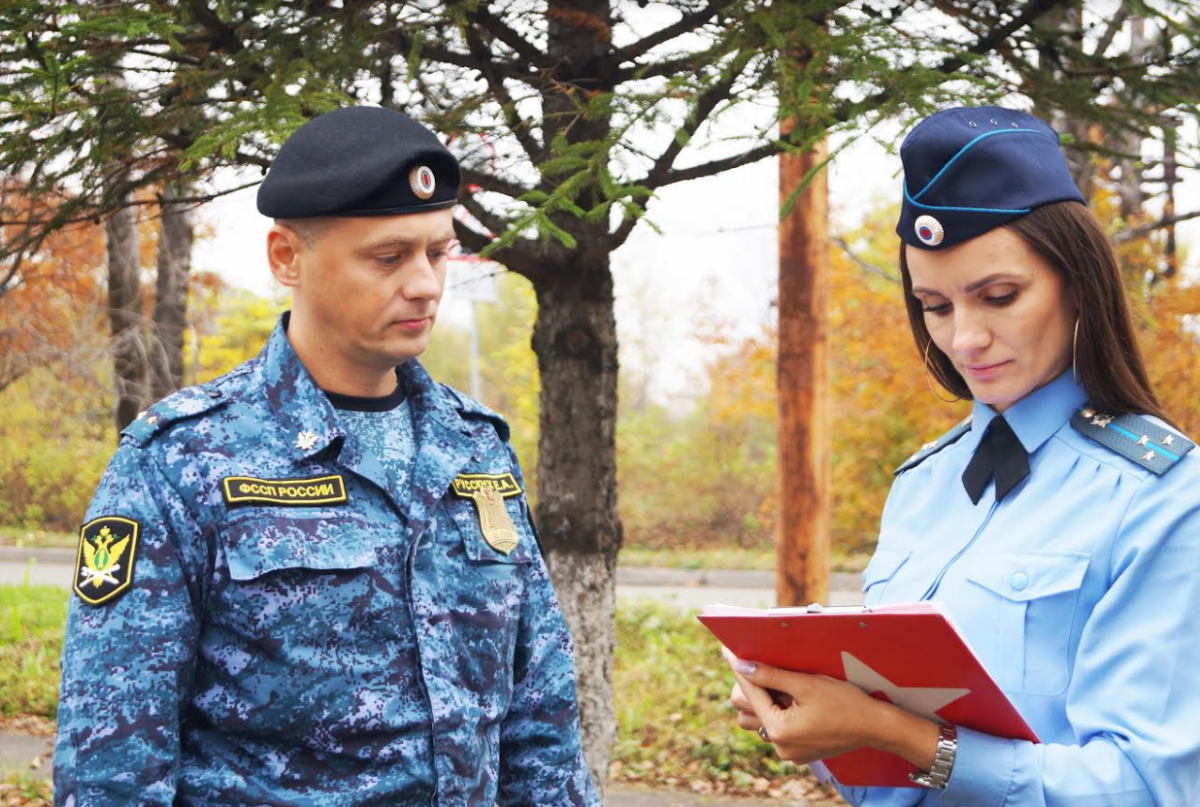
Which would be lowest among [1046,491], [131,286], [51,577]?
[51,577]

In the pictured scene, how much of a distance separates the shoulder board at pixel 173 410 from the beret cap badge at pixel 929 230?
3.96 feet

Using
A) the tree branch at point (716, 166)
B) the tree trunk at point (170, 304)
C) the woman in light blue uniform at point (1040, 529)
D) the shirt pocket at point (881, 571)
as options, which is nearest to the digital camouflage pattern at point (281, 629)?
the woman in light blue uniform at point (1040, 529)

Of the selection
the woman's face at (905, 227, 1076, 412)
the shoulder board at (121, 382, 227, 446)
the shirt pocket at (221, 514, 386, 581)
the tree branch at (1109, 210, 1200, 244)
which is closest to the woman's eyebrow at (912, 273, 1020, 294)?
the woman's face at (905, 227, 1076, 412)

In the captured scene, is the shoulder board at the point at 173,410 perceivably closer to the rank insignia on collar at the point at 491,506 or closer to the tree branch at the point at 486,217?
the rank insignia on collar at the point at 491,506

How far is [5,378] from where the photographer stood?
10258 millimetres

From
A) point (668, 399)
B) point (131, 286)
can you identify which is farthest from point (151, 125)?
point (668, 399)

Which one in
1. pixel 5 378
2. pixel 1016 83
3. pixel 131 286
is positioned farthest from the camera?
pixel 5 378

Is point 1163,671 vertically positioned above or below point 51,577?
above

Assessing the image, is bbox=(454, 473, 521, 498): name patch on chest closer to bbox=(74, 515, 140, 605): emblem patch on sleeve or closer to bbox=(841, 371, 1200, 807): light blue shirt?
bbox=(74, 515, 140, 605): emblem patch on sleeve

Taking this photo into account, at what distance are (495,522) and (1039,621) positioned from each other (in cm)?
Answer: 97

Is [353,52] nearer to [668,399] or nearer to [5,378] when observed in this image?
[5,378]

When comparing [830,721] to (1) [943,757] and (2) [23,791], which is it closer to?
(1) [943,757]

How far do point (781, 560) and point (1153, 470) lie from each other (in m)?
5.24

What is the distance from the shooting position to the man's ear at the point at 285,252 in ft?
6.57
